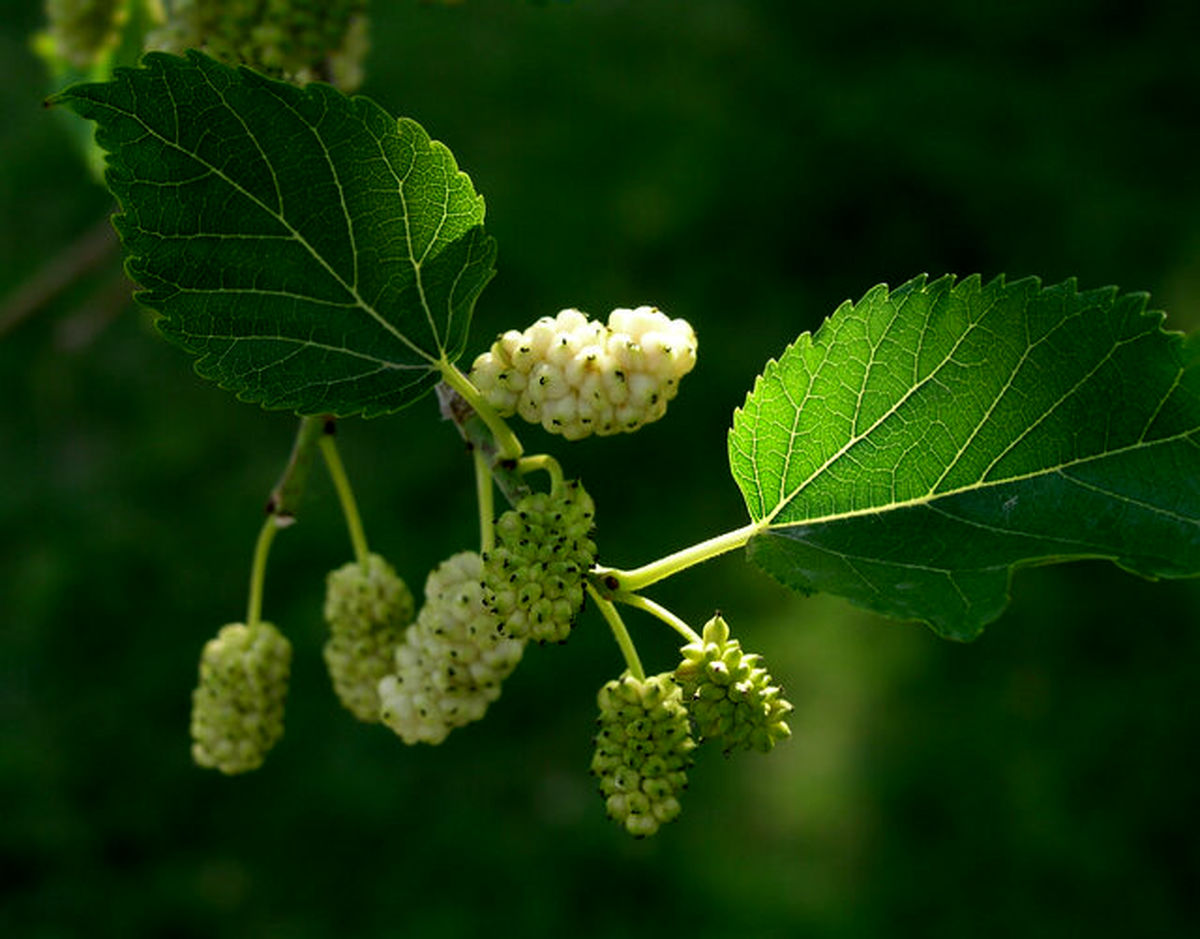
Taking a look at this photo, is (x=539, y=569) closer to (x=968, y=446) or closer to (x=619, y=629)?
(x=619, y=629)

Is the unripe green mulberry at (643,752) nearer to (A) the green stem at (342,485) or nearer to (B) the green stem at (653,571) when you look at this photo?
(B) the green stem at (653,571)

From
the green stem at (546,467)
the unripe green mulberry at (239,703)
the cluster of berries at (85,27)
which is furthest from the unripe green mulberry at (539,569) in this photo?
the cluster of berries at (85,27)

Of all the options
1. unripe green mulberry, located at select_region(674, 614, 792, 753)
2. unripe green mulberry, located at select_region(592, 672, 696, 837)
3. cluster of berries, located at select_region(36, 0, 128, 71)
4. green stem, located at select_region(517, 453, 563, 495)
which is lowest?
unripe green mulberry, located at select_region(592, 672, 696, 837)

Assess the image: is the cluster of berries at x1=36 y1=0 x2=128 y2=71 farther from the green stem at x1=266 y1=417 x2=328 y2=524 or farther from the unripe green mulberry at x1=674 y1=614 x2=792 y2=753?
the unripe green mulberry at x1=674 y1=614 x2=792 y2=753

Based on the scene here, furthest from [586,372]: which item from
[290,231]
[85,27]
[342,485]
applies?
[85,27]

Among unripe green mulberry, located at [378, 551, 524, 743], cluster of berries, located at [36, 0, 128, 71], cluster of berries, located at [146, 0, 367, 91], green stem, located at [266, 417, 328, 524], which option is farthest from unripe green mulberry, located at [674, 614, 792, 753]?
cluster of berries, located at [36, 0, 128, 71]

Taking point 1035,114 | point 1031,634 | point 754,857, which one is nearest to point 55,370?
point 754,857
